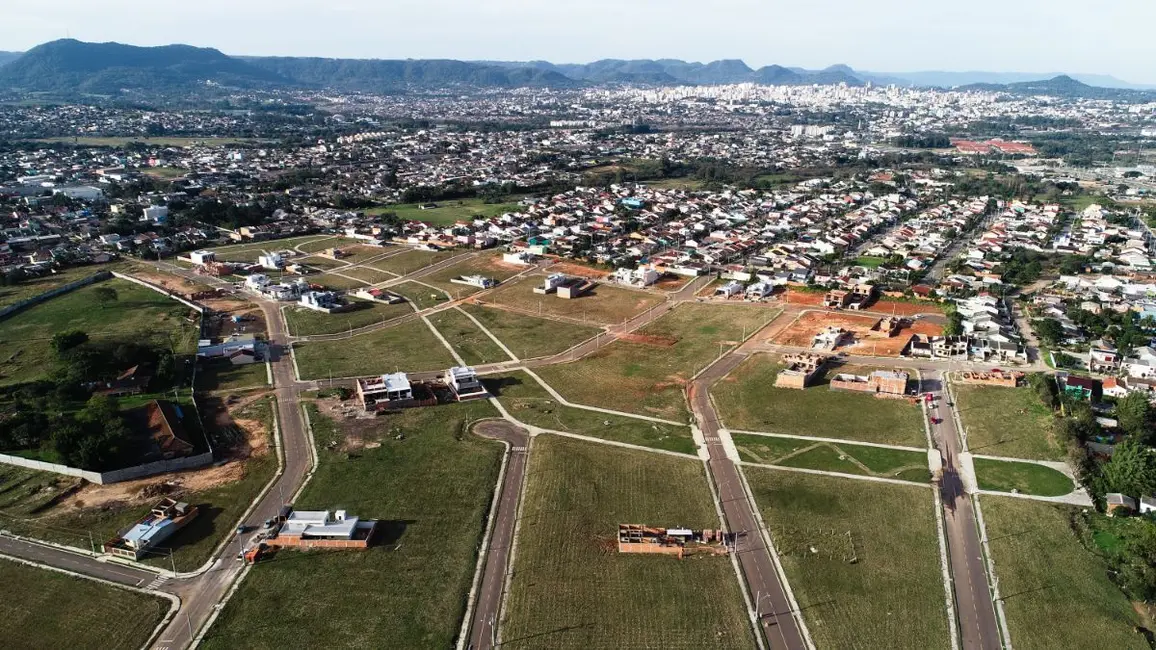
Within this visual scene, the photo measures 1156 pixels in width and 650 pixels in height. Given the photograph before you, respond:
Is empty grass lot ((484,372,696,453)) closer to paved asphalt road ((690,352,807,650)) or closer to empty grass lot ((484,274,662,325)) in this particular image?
paved asphalt road ((690,352,807,650))

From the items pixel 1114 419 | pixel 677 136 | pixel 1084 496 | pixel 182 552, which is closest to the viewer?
pixel 182 552

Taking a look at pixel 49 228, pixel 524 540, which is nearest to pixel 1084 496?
pixel 524 540

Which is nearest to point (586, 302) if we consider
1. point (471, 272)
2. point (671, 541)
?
point (471, 272)

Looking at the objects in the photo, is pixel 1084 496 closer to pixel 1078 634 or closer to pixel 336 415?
pixel 1078 634

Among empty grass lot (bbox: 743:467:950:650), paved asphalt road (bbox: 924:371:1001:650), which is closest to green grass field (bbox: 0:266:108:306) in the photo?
empty grass lot (bbox: 743:467:950:650)

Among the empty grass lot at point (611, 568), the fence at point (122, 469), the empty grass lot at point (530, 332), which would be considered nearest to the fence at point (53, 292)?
the fence at point (122, 469)

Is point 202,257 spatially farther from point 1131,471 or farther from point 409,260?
point 1131,471

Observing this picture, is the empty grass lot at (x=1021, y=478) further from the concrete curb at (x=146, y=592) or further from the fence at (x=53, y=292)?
the fence at (x=53, y=292)
